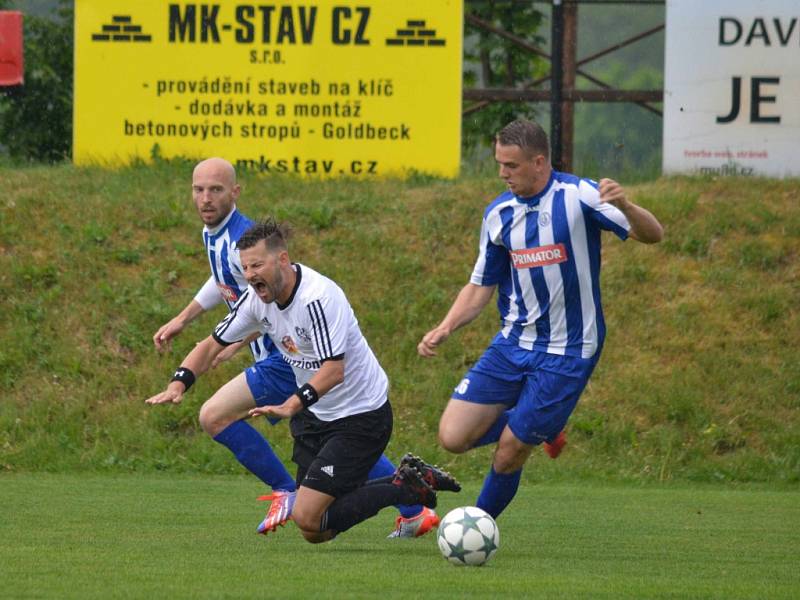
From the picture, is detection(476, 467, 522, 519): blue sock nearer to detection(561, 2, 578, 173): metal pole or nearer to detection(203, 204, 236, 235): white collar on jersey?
detection(203, 204, 236, 235): white collar on jersey

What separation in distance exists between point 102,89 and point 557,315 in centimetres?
956

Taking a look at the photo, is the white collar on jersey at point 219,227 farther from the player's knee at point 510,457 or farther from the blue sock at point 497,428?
the player's knee at point 510,457

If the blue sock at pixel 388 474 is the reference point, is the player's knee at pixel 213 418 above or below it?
above

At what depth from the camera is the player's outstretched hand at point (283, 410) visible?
269 inches

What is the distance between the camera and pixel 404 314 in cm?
1443

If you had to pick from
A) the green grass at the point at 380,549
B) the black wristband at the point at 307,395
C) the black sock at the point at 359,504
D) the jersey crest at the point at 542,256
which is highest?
the jersey crest at the point at 542,256

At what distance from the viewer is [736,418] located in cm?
1320

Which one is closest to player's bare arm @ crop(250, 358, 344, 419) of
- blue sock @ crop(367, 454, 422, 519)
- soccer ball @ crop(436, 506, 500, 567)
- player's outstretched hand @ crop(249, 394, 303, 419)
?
player's outstretched hand @ crop(249, 394, 303, 419)

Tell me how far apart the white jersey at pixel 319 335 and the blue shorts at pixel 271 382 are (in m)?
0.83

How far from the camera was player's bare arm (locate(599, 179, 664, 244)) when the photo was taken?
7.20 meters

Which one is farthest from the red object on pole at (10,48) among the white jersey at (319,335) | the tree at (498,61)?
the white jersey at (319,335)

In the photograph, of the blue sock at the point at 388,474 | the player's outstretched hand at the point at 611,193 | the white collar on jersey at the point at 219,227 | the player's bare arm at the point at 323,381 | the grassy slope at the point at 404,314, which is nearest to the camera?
the player's bare arm at the point at 323,381

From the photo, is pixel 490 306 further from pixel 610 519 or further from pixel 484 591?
pixel 484 591

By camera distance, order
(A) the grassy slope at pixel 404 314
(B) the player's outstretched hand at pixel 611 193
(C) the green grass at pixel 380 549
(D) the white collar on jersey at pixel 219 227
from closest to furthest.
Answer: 1. (C) the green grass at pixel 380 549
2. (B) the player's outstretched hand at pixel 611 193
3. (D) the white collar on jersey at pixel 219 227
4. (A) the grassy slope at pixel 404 314
